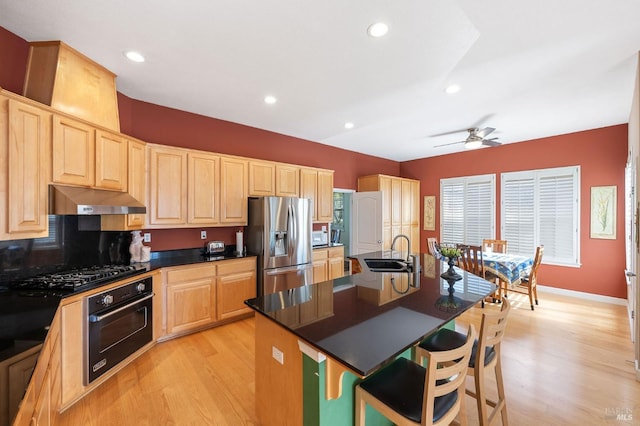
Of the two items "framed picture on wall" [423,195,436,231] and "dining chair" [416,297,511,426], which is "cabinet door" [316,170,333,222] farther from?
"dining chair" [416,297,511,426]

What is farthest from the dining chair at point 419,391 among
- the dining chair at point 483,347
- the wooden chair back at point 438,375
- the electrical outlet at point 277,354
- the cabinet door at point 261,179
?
the cabinet door at point 261,179

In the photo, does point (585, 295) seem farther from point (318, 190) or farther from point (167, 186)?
point (167, 186)

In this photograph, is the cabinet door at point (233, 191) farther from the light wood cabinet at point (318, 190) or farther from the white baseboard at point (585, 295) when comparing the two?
the white baseboard at point (585, 295)

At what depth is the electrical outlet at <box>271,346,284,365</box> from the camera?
4.94ft

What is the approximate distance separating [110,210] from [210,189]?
123cm

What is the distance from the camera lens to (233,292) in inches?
133

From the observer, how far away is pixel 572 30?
1.90m

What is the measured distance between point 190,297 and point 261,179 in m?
1.84

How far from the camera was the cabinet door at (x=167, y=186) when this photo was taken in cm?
299

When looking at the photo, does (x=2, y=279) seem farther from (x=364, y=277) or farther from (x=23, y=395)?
(x=364, y=277)

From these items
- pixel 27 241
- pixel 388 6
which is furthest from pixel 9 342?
pixel 388 6

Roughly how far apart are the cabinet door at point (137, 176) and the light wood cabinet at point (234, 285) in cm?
105

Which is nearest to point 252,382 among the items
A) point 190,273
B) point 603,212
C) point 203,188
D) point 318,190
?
point 190,273

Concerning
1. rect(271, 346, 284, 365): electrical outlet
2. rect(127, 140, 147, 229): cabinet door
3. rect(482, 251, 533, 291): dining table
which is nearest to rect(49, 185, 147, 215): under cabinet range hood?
rect(127, 140, 147, 229): cabinet door
